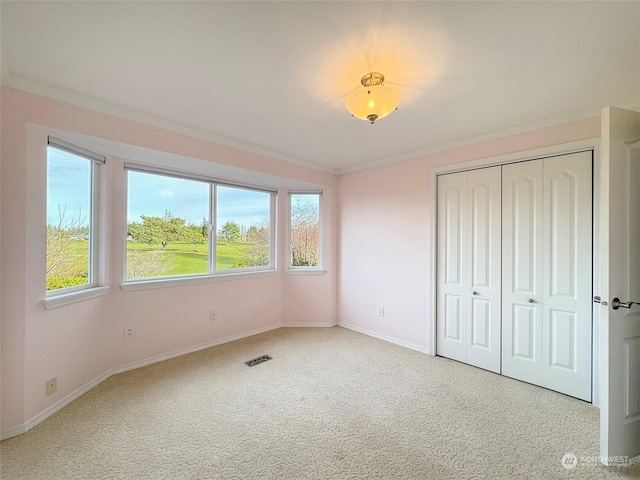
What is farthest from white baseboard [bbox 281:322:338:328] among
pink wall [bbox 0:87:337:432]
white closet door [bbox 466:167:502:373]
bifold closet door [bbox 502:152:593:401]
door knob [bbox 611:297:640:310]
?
door knob [bbox 611:297:640:310]

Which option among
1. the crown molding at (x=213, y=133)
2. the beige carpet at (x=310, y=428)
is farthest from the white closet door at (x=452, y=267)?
the crown molding at (x=213, y=133)

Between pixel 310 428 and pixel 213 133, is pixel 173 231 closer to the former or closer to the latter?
pixel 213 133

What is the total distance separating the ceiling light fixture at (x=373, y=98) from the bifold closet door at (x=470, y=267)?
1656 millimetres

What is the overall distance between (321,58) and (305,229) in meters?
2.81

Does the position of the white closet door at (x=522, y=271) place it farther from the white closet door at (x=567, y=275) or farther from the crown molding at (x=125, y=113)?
the crown molding at (x=125, y=113)

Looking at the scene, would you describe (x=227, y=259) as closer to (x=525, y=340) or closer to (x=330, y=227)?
(x=330, y=227)

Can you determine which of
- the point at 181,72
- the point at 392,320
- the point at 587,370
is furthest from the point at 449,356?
the point at 181,72

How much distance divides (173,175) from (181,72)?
1.63 meters

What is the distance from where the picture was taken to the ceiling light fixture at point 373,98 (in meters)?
1.69

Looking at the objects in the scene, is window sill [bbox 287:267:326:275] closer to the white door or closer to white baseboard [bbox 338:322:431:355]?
white baseboard [bbox 338:322:431:355]

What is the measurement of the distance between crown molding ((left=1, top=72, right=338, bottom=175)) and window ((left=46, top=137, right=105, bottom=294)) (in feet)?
1.10

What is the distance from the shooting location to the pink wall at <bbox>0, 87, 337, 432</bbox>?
180 cm

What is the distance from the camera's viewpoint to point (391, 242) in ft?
11.7

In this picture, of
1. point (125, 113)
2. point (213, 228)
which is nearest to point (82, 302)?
point (213, 228)
